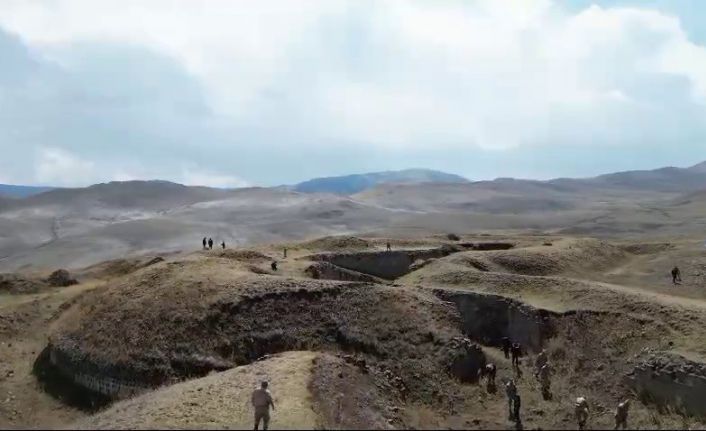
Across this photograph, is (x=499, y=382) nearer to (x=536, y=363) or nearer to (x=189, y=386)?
(x=536, y=363)

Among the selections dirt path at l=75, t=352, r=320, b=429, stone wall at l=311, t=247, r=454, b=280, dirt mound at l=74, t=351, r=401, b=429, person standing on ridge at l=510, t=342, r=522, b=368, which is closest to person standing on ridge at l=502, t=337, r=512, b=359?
person standing on ridge at l=510, t=342, r=522, b=368

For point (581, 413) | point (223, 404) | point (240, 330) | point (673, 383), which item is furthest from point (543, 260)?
point (223, 404)

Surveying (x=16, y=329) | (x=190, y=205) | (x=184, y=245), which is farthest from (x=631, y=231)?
(x=16, y=329)

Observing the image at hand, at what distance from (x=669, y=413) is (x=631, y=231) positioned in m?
109

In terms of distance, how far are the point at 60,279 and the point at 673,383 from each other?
41.8 m

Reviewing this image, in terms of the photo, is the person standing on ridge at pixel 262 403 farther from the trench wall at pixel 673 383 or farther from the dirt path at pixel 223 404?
the trench wall at pixel 673 383

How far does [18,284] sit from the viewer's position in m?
50.8

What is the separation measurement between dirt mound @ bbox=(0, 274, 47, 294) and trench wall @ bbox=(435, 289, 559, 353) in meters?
29.9

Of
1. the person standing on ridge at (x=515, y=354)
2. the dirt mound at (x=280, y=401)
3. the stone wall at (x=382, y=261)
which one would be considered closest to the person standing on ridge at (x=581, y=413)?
the dirt mound at (x=280, y=401)

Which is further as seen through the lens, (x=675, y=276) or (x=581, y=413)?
(x=675, y=276)

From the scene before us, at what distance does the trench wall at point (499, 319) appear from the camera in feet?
119

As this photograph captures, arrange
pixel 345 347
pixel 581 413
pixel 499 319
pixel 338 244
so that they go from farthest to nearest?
pixel 338 244
pixel 499 319
pixel 345 347
pixel 581 413

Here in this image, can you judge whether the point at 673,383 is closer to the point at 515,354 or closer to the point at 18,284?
the point at 515,354

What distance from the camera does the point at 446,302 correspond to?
124ft
